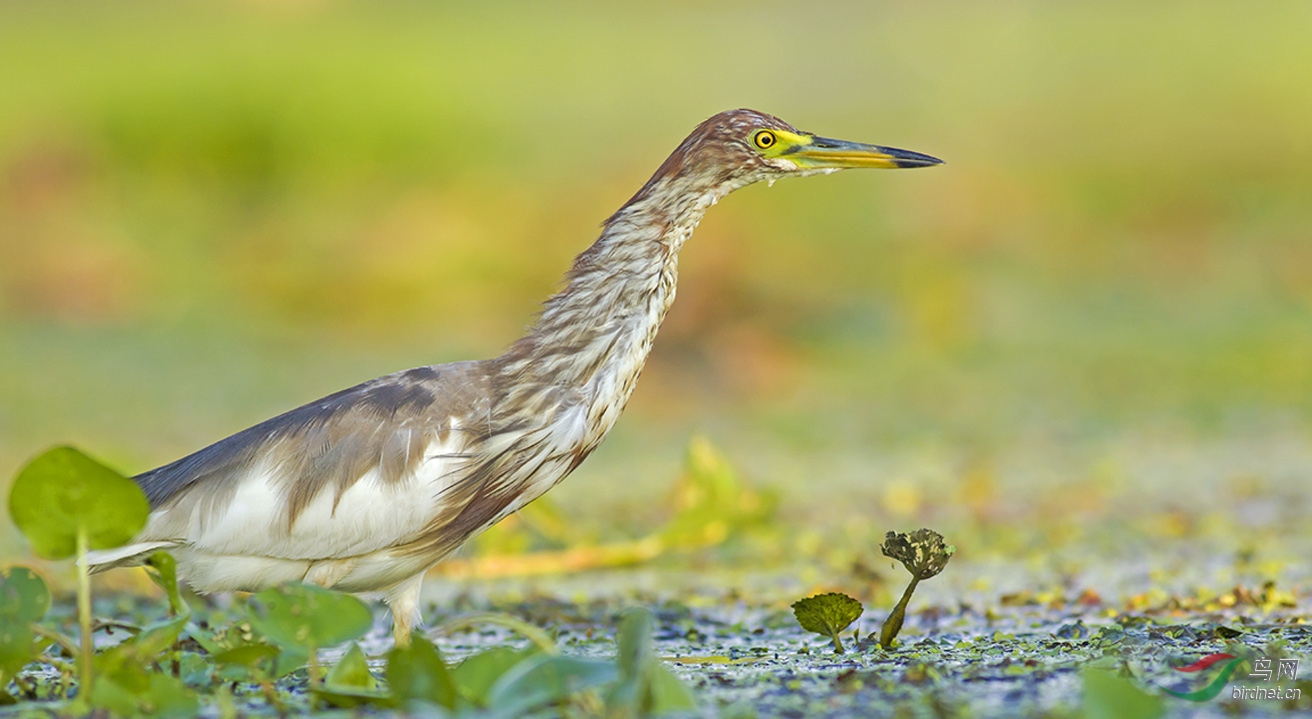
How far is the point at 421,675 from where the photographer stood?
2.74 meters

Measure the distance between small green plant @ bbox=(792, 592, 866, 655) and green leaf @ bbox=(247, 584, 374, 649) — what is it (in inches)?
34.9

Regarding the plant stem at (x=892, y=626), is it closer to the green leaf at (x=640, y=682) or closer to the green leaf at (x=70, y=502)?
the green leaf at (x=640, y=682)

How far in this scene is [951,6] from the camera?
15.2 meters

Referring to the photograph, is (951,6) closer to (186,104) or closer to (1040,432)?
(186,104)

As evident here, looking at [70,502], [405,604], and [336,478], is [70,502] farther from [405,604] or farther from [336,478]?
[405,604]

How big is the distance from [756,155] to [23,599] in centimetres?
186

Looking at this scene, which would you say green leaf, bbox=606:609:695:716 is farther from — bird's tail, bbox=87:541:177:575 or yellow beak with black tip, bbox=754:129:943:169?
yellow beak with black tip, bbox=754:129:943:169

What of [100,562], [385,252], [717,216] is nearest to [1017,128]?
[717,216]

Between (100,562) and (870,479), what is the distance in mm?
3552

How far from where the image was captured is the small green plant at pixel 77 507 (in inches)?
112

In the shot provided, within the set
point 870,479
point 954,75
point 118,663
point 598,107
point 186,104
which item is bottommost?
point 118,663

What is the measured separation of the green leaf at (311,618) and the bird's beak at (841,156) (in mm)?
1558

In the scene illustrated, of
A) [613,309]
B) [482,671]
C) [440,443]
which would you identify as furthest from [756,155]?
[482,671]

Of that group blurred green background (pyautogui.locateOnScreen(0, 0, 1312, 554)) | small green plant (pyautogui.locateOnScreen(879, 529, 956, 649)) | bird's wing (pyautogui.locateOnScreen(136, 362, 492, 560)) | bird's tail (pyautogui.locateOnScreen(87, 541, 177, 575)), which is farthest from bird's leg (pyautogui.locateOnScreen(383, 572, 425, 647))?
blurred green background (pyautogui.locateOnScreen(0, 0, 1312, 554))
